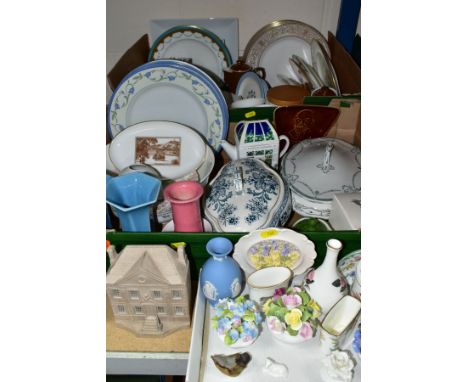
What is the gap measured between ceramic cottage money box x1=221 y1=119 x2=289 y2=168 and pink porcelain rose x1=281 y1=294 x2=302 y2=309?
18.5 inches

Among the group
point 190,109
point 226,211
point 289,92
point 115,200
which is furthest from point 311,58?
point 115,200

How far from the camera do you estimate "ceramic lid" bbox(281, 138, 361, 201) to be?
0.97 m

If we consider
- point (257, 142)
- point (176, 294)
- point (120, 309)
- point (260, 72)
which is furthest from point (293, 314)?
point (260, 72)

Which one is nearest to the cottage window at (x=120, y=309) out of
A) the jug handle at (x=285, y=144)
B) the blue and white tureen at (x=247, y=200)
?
the blue and white tureen at (x=247, y=200)

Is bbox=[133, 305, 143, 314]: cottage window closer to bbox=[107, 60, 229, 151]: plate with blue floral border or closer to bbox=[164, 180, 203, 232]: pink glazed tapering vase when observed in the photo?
bbox=[164, 180, 203, 232]: pink glazed tapering vase

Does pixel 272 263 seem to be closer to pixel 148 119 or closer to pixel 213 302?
pixel 213 302

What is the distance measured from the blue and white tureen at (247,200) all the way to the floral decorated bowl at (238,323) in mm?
182

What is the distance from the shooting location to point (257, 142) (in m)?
1.04

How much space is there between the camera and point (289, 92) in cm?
123

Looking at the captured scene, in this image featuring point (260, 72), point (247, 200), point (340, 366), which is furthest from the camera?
point (260, 72)

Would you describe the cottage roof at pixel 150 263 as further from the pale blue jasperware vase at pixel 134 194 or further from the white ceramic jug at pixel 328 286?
the white ceramic jug at pixel 328 286

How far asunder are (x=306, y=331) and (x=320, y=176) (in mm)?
436

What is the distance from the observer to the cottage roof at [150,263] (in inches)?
29.6

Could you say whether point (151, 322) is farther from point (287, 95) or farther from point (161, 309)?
point (287, 95)
